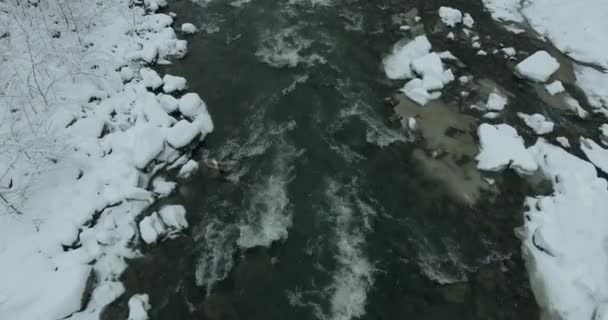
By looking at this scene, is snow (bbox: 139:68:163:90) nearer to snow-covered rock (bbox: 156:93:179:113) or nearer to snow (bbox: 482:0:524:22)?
snow-covered rock (bbox: 156:93:179:113)

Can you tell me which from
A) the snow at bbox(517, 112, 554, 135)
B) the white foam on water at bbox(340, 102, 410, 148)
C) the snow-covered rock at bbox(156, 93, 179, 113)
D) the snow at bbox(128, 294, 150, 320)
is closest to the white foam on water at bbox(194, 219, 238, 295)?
the snow at bbox(128, 294, 150, 320)

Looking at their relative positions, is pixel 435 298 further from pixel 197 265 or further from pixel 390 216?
pixel 197 265

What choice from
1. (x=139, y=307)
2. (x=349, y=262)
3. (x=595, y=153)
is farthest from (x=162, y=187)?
(x=595, y=153)

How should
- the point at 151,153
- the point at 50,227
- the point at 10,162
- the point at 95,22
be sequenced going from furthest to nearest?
1. the point at 95,22
2. the point at 151,153
3. the point at 10,162
4. the point at 50,227

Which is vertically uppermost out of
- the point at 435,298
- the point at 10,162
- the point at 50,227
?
the point at 10,162

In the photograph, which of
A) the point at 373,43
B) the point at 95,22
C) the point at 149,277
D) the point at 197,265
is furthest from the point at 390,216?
the point at 95,22

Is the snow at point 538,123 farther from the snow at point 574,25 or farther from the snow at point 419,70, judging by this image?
the snow at point 574,25

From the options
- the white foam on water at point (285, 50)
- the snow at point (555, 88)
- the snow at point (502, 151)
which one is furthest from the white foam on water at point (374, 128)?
the snow at point (555, 88)
